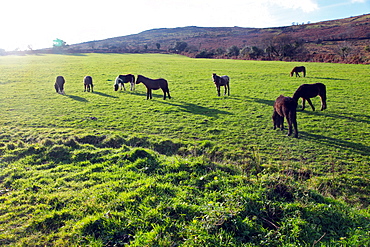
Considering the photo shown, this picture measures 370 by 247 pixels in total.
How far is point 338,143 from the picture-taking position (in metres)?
9.95

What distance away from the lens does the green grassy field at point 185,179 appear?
15.4 feet

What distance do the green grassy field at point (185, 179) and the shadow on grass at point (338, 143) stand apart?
0.14ft

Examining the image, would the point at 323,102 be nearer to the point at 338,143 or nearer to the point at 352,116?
the point at 352,116

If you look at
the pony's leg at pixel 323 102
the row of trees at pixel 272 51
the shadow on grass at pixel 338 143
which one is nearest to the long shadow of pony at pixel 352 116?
the pony's leg at pixel 323 102

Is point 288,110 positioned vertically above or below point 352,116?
above

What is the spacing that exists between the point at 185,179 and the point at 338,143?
7141 mm

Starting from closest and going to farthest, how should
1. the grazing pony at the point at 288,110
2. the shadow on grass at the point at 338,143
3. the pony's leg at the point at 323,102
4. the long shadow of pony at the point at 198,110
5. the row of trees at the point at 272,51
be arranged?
the shadow on grass at the point at 338,143 → the grazing pony at the point at 288,110 → the pony's leg at the point at 323,102 → the long shadow of pony at the point at 198,110 → the row of trees at the point at 272,51

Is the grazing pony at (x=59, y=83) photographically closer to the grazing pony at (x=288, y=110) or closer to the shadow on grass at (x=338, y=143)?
the grazing pony at (x=288, y=110)

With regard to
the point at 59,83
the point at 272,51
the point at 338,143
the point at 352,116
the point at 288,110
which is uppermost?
the point at 272,51

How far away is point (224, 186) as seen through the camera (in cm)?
618

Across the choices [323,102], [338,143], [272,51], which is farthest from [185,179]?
[272,51]

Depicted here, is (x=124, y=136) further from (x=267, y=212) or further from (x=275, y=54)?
(x=275, y=54)

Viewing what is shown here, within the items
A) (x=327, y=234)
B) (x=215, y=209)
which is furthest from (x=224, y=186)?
(x=327, y=234)

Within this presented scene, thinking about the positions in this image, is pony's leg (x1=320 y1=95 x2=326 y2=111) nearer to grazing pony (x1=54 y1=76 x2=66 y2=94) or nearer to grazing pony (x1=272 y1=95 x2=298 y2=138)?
grazing pony (x1=272 y1=95 x2=298 y2=138)
